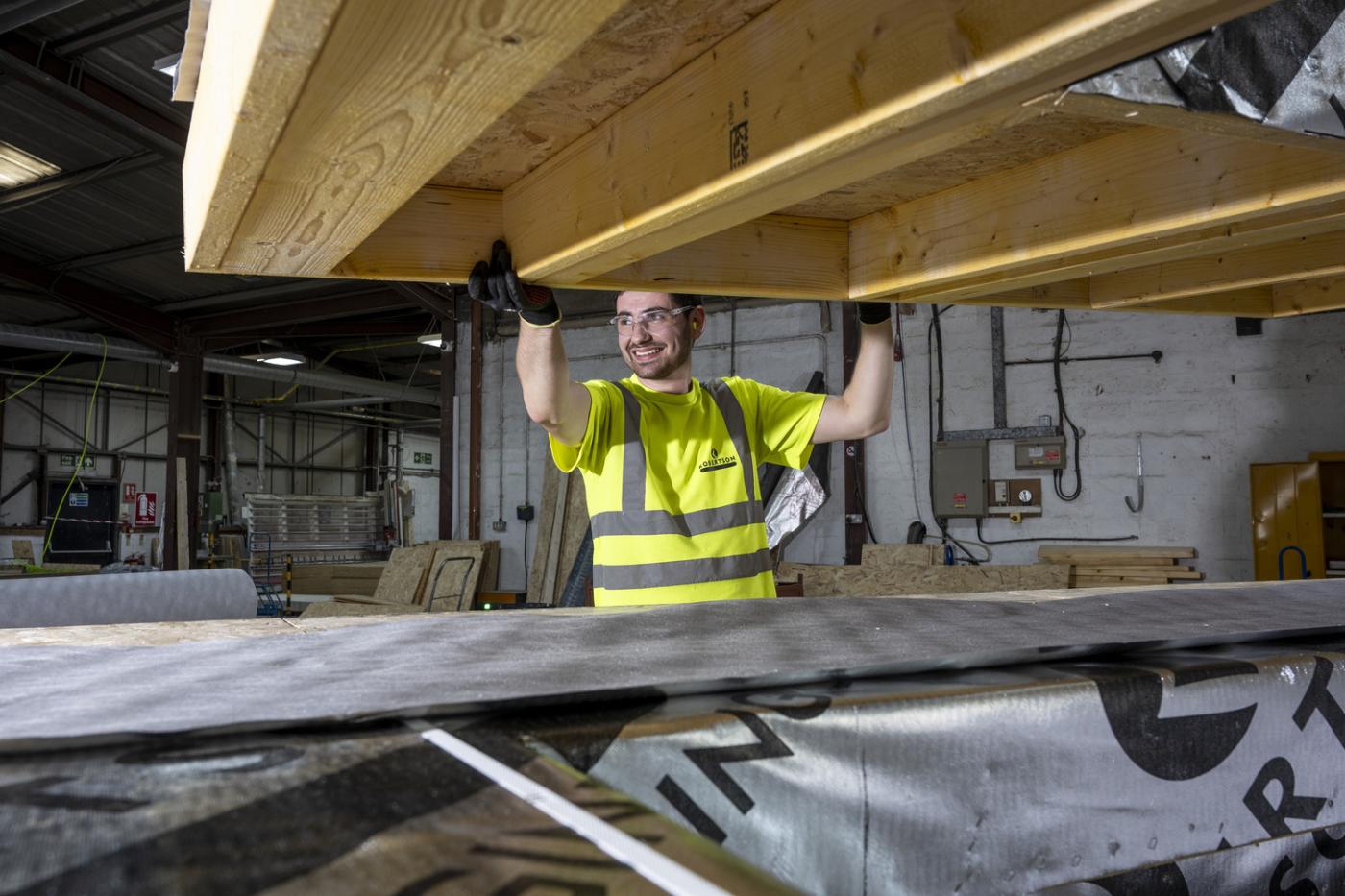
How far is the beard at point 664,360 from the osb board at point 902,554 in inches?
237

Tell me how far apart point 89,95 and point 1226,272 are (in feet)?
29.1

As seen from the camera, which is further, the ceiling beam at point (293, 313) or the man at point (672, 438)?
the ceiling beam at point (293, 313)

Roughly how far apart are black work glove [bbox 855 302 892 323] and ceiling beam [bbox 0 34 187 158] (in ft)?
25.5

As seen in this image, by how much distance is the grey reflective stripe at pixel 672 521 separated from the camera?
2963 mm

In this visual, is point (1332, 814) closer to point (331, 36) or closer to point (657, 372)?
point (331, 36)

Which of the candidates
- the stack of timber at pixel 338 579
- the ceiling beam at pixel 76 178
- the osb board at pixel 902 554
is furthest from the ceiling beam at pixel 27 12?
the stack of timber at pixel 338 579

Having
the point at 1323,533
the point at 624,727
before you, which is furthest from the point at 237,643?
the point at 1323,533

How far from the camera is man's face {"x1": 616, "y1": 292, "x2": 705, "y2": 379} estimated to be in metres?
3.15

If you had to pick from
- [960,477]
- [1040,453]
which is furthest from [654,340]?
[1040,453]

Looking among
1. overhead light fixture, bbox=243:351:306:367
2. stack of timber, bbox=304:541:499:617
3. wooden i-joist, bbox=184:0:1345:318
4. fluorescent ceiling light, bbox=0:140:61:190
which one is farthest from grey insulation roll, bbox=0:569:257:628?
overhead light fixture, bbox=243:351:306:367

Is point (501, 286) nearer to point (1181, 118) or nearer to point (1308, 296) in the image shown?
point (1181, 118)

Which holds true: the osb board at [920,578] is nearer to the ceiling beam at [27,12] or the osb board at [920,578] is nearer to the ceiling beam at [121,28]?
the ceiling beam at [121,28]

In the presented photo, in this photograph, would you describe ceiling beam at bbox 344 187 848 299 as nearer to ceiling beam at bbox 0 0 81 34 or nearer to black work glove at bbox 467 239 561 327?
black work glove at bbox 467 239 561 327

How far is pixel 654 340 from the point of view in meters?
3.18
